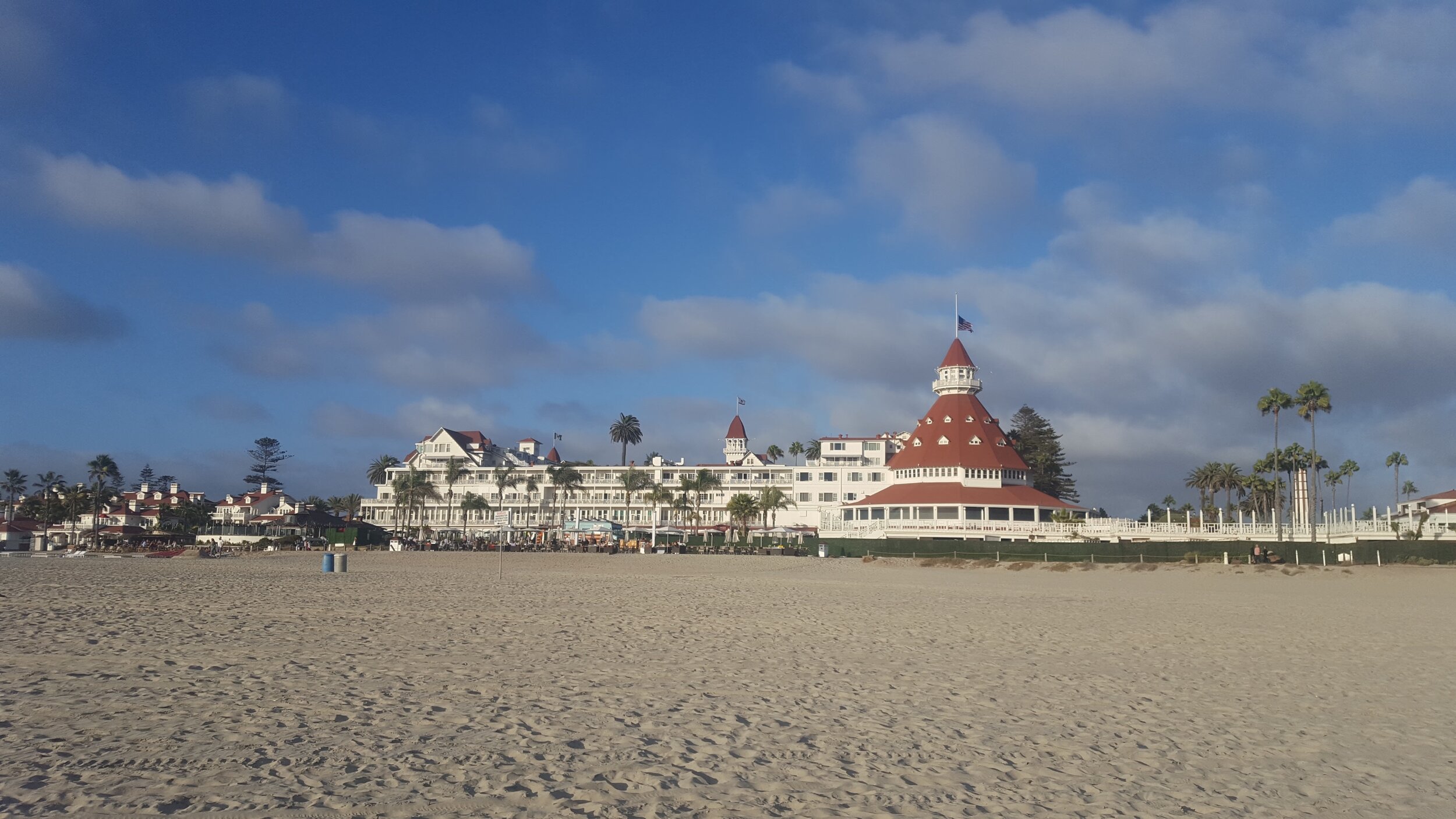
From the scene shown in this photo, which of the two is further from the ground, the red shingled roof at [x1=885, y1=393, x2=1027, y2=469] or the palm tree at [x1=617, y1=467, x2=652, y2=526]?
the red shingled roof at [x1=885, y1=393, x2=1027, y2=469]

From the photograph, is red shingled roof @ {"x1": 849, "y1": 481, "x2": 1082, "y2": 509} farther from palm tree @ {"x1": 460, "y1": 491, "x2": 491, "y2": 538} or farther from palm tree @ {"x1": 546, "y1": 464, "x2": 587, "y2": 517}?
palm tree @ {"x1": 460, "y1": 491, "x2": 491, "y2": 538}

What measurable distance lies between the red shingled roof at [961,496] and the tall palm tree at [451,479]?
6172 cm

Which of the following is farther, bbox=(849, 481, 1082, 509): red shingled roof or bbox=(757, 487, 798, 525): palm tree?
bbox=(757, 487, 798, 525): palm tree

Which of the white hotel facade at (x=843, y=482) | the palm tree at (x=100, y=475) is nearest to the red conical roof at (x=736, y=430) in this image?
the white hotel facade at (x=843, y=482)

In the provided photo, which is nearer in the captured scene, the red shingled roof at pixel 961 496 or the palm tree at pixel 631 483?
the red shingled roof at pixel 961 496

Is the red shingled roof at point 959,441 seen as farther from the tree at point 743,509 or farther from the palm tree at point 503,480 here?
the palm tree at point 503,480

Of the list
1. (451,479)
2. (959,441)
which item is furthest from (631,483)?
(959,441)

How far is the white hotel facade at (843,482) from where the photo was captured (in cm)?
7569

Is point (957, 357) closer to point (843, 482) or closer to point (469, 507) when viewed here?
point (843, 482)

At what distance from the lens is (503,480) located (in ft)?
395

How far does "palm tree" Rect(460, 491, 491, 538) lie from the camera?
118 m

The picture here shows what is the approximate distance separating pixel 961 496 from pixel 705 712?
6870cm

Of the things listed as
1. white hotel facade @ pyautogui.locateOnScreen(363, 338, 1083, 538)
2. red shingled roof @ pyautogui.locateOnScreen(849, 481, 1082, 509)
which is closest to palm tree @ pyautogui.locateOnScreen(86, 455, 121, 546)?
white hotel facade @ pyautogui.locateOnScreen(363, 338, 1083, 538)

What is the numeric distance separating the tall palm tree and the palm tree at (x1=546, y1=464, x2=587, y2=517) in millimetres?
11319
